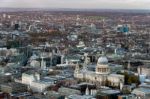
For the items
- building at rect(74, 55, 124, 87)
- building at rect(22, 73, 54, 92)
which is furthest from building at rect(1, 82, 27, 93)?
building at rect(74, 55, 124, 87)

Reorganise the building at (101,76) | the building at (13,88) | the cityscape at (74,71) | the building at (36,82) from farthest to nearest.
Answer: the building at (101,76), the building at (36,82), the building at (13,88), the cityscape at (74,71)

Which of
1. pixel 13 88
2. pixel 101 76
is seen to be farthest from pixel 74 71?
pixel 13 88

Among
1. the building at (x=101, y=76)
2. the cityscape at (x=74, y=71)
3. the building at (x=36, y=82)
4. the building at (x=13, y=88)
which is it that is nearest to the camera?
the cityscape at (x=74, y=71)

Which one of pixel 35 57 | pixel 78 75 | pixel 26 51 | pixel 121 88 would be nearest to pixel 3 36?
pixel 26 51

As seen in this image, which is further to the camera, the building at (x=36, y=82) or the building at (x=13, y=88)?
the building at (x=36, y=82)

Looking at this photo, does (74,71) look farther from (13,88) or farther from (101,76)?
(13,88)

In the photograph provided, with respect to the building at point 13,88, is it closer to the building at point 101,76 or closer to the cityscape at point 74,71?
the cityscape at point 74,71

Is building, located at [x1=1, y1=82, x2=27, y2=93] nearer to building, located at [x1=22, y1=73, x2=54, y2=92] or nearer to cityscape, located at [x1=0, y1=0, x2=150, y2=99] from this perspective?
cityscape, located at [x1=0, y1=0, x2=150, y2=99]

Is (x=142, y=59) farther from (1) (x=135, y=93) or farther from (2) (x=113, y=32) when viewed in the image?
(2) (x=113, y=32)

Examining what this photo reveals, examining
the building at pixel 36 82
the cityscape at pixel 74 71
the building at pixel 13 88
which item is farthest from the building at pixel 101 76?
the building at pixel 13 88

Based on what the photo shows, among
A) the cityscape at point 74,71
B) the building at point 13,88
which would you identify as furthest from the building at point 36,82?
the building at point 13,88

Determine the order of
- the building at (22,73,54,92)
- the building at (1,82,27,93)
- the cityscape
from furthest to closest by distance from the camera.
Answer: the building at (22,73,54,92) → the building at (1,82,27,93) → the cityscape
